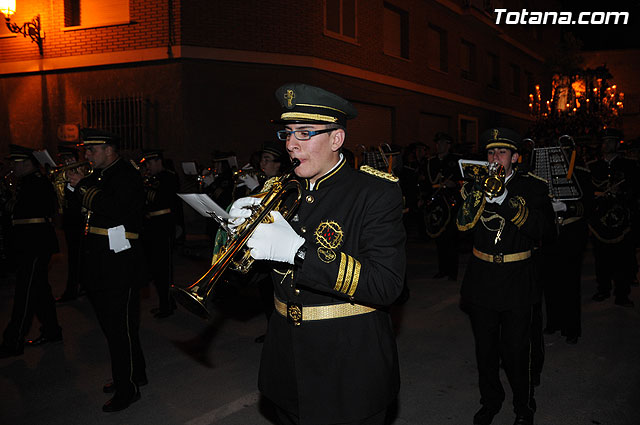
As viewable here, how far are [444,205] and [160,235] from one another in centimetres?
530

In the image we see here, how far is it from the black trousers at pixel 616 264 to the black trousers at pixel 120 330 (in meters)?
6.73

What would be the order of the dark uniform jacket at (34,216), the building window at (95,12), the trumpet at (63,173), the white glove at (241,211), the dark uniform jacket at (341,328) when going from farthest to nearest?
1. the building window at (95,12)
2. the dark uniform jacket at (34,216)
3. the trumpet at (63,173)
4. the dark uniform jacket at (341,328)
5. the white glove at (241,211)

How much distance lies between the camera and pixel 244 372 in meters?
5.37

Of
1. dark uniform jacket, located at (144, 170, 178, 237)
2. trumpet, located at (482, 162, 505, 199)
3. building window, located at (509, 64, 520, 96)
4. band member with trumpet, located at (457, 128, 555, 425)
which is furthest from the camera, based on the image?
building window, located at (509, 64, 520, 96)

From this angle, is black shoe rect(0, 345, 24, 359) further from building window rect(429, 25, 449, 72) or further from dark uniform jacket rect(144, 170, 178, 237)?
building window rect(429, 25, 449, 72)

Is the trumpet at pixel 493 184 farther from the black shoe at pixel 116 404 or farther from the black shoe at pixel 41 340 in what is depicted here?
the black shoe at pixel 41 340

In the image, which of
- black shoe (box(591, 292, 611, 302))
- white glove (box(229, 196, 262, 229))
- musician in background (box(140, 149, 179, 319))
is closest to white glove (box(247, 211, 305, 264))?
white glove (box(229, 196, 262, 229))

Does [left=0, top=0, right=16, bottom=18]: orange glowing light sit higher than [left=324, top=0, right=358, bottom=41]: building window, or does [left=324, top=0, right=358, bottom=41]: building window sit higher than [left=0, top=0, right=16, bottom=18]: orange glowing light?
[left=324, top=0, right=358, bottom=41]: building window

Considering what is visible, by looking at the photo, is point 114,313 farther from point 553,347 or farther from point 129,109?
point 129,109

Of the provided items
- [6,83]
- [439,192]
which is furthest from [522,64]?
[6,83]

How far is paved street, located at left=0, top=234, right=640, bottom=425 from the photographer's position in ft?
14.6

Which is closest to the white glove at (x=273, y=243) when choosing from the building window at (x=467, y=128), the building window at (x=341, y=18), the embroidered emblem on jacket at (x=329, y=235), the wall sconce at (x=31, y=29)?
the embroidered emblem on jacket at (x=329, y=235)

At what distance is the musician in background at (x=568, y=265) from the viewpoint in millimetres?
6125

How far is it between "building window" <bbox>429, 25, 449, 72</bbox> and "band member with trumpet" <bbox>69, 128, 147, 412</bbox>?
18.5m
